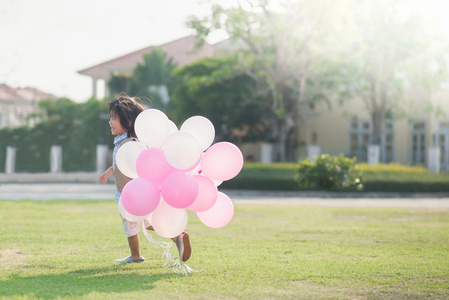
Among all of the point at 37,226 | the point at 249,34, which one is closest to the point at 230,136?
the point at 249,34

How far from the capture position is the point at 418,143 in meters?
29.9

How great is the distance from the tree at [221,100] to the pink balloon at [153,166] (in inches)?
783

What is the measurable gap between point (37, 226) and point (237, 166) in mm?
4855

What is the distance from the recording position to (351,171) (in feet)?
62.4

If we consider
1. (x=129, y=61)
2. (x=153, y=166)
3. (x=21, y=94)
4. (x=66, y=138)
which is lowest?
(x=153, y=166)

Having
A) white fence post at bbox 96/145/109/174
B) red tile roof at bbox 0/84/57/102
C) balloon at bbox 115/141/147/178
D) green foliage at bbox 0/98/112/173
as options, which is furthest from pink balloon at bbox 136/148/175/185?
red tile roof at bbox 0/84/57/102

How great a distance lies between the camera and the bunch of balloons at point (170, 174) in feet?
16.4

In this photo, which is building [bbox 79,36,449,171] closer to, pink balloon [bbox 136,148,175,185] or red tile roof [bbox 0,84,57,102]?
red tile roof [bbox 0,84,57,102]

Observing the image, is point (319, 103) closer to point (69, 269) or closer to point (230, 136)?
point (230, 136)

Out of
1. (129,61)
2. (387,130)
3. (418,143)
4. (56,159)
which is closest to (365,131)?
(387,130)

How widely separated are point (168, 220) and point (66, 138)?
82.3 feet

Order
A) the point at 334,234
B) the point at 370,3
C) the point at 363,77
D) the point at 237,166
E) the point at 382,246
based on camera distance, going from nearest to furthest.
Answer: the point at 237,166 < the point at 382,246 < the point at 334,234 < the point at 370,3 < the point at 363,77

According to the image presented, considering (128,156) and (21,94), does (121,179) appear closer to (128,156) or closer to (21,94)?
(128,156)

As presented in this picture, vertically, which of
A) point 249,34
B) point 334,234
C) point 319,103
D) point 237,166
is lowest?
point 334,234
